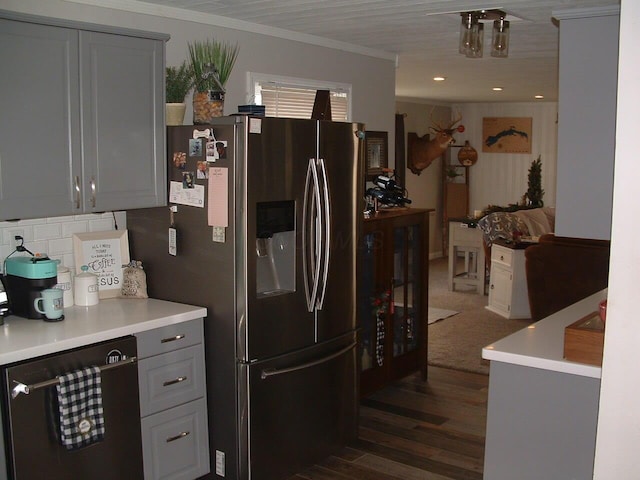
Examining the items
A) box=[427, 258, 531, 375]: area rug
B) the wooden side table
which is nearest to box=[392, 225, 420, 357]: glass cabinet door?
box=[427, 258, 531, 375]: area rug

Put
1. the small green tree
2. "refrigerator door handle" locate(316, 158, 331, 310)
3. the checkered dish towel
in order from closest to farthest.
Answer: the checkered dish towel < "refrigerator door handle" locate(316, 158, 331, 310) < the small green tree

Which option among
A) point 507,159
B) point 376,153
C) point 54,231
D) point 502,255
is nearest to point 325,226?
point 54,231

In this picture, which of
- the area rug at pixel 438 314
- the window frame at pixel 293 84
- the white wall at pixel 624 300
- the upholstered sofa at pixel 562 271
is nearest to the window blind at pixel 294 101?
the window frame at pixel 293 84

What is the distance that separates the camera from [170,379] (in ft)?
10.8

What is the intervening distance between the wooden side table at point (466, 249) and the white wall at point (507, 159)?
2.75 meters

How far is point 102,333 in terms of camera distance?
9.68 ft

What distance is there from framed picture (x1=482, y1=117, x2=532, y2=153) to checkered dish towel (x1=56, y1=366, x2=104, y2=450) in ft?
29.8

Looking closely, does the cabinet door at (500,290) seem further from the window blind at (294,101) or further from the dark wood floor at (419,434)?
the window blind at (294,101)

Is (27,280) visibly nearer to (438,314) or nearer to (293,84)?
(293,84)

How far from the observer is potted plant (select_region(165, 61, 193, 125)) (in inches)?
139

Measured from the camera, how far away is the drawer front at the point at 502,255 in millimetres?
7189

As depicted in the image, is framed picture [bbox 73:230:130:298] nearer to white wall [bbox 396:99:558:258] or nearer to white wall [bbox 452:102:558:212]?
white wall [bbox 396:99:558:258]

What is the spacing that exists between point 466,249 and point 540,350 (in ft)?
19.4

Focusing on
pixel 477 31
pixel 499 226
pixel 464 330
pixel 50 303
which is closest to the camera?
pixel 50 303
